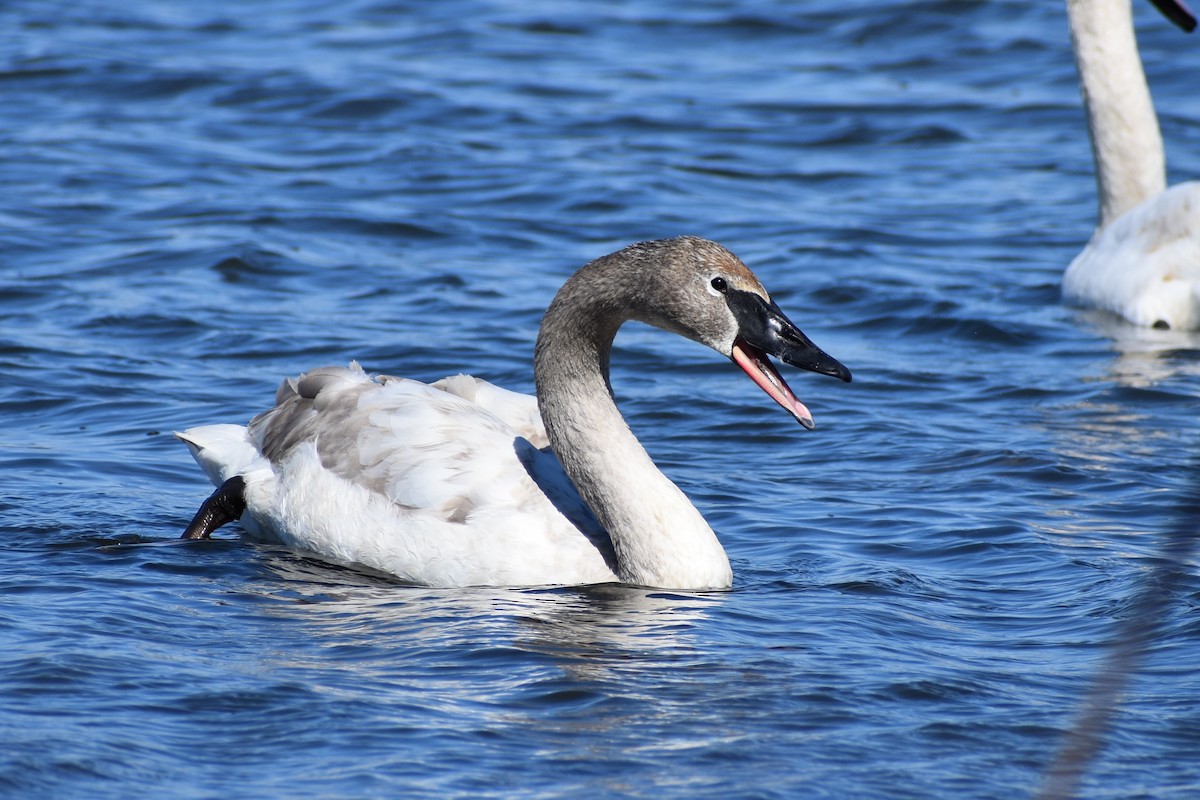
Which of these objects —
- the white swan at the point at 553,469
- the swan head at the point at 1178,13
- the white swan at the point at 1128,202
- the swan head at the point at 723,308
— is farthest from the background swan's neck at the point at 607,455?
the swan head at the point at 1178,13

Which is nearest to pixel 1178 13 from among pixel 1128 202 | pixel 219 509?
pixel 1128 202

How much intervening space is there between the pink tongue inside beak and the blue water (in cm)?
73

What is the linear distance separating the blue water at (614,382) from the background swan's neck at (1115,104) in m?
0.81

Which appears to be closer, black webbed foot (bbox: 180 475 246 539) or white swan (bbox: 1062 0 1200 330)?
black webbed foot (bbox: 180 475 246 539)

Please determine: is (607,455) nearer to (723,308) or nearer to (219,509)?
(723,308)

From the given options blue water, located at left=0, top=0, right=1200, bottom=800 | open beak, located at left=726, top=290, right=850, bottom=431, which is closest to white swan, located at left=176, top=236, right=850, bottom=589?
open beak, located at left=726, top=290, right=850, bottom=431

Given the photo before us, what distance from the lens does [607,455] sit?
23.2ft

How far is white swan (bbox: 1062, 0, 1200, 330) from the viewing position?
37.4ft

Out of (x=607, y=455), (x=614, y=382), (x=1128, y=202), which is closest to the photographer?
(x=607, y=455)

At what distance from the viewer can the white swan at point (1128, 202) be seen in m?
11.4

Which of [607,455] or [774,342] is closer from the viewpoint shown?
[774,342]

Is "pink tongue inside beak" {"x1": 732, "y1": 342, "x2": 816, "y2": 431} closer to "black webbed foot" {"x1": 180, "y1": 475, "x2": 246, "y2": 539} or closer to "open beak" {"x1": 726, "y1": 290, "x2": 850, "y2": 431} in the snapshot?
"open beak" {"x1": 726, "y1": 290, "x2": 850, "y2": 431}

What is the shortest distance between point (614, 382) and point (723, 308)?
3747 mm

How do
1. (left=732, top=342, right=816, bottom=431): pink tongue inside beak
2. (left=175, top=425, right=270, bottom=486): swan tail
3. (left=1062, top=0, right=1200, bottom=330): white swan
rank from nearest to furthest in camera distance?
(left=732, top=342, right=816, bottom=431): pink tongue inside beak → (left=175, top=425, right=270, bottom=486): swan tail → (left=1062, top=0, right=1200, bottom=330): white swan
